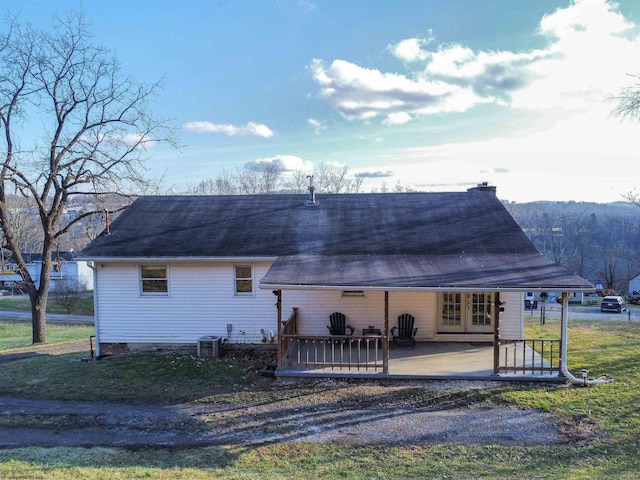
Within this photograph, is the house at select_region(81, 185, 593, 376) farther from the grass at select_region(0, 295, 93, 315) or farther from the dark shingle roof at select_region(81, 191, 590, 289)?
the grass at select_region(0, 295, 93, 315)

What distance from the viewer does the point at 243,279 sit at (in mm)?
12836

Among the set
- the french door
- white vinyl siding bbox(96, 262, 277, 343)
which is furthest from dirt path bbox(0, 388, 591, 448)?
the french door

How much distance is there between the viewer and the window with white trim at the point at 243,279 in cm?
1285

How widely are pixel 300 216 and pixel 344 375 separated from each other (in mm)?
6562

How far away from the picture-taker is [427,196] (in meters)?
16.7

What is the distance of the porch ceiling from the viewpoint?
9828 millimetres

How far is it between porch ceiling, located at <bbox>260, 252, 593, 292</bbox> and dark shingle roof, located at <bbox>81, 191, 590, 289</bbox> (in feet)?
0.09

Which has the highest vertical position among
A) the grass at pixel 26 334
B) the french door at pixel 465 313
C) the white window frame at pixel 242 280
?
the white window frame at pixel 242 280

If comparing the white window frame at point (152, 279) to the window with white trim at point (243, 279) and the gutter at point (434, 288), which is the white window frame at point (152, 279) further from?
the gutter at point (434, 288)

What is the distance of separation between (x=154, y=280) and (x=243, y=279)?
2.73 meters

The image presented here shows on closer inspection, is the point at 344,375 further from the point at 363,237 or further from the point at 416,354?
the point at 363,237

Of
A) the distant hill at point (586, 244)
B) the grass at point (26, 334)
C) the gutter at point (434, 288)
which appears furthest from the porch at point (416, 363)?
the distant hill at point (586, 244)

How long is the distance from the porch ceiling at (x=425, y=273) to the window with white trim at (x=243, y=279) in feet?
3.76

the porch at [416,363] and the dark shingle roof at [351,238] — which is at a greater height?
the dark shingle roof at [351,238]
